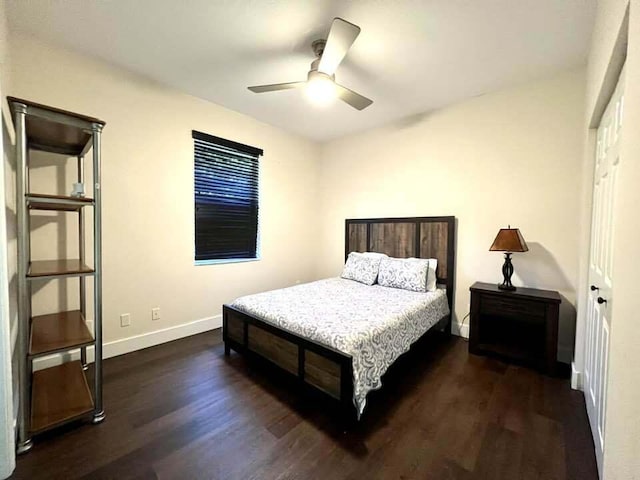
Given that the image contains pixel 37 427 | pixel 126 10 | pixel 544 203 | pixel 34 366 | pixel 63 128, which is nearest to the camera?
pixel 37 427

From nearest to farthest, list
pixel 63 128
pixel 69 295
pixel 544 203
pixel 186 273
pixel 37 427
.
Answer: pixel 37 427
pixel 63 128
pixel 69 295
pixel 544 203
pixel 186 273

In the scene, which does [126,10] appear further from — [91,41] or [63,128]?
[63,128]

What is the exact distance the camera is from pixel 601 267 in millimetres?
1606

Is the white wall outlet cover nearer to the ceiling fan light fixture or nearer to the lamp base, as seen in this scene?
the ceiling fan light fixture

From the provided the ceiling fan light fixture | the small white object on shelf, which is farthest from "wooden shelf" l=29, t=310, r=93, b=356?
the ceiling fan light fixture

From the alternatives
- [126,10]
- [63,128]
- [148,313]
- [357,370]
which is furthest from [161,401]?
[126,10]

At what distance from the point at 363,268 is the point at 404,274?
536mm

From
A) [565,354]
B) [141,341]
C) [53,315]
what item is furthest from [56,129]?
[565,354]

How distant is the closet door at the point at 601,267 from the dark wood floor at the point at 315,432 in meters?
0.23

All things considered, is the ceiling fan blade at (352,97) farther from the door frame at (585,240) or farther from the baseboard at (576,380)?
the baseboard at (576,380)

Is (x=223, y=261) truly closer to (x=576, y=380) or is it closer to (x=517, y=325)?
(x=517, y=325)

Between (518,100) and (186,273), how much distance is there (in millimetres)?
3925

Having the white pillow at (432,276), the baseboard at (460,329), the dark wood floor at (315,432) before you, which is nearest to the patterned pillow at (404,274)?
the white pillow at (432,276)

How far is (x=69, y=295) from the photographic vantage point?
2318mm
